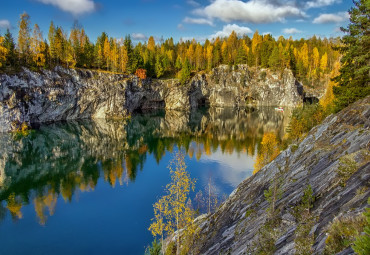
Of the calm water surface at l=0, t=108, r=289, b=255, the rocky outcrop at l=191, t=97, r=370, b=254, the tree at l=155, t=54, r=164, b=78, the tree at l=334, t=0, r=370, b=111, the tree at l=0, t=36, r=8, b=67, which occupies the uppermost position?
the tree at l=155, t=54, r=164, b=78

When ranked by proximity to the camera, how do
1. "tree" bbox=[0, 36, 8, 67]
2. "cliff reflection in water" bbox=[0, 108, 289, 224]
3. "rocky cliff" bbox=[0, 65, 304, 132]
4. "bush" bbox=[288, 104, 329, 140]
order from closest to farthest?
"cliff reflection in water" bbox=[0, 108, 289, 224] < "bush" bbox=[288, 104, 329, 140] < "tree" bbox=[0, 36, 8, 67] < "rocky cliff" bbox=[0, 65, 304, 132]

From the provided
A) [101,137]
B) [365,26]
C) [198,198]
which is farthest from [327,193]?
[101,137]

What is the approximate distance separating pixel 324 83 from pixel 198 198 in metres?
121

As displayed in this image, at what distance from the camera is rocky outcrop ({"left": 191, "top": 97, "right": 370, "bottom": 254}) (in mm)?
8938

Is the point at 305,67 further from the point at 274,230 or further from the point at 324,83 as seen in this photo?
the point at 274,230

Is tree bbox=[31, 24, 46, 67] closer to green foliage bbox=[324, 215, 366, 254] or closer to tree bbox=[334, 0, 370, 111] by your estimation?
tree bbox=[334, 0, 370, 111]

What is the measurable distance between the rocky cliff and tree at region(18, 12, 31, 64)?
19.6 feet

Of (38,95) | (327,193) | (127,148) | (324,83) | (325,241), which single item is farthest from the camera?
(324,83)

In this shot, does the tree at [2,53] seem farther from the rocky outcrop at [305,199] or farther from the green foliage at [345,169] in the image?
the green foliage at [345,169]

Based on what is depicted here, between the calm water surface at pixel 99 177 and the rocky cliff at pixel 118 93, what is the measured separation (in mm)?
7847

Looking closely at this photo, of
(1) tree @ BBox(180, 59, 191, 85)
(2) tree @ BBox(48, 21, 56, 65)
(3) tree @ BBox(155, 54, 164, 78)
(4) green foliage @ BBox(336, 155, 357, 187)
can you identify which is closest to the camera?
(4) green foliage @ BBox(336, 155, 357, 187)

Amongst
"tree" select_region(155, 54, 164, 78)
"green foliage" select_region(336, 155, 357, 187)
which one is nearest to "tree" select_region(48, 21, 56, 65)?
"tree" select_region(155, 54, 164, 78)

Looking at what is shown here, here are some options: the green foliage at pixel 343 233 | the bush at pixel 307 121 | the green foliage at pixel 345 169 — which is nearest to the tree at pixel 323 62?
the bush at pixel 307 121

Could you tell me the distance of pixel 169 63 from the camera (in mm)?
129625
